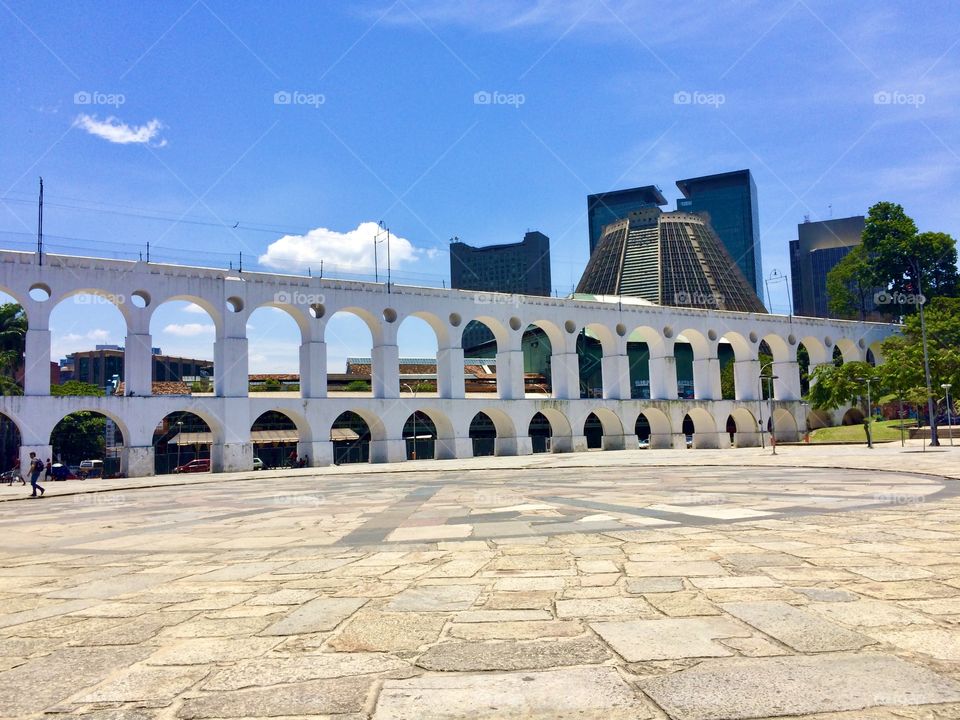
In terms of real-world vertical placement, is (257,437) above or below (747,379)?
below

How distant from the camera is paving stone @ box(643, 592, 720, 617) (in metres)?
5.20

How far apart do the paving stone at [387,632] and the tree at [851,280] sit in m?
69.8

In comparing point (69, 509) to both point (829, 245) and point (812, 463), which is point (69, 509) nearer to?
point (812, 463)

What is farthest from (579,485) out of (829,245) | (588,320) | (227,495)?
(829,245)

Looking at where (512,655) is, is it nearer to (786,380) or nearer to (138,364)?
(138,364)

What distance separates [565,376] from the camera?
47.7 meters

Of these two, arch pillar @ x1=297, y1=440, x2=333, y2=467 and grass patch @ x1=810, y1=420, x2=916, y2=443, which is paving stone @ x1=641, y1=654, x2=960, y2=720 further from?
grass patch @ x1=810, y1=420, x2=916, y2=443

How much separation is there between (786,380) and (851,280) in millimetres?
18610

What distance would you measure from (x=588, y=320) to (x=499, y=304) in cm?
710

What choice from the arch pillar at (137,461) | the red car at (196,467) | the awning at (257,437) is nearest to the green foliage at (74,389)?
the awning at (257,437)

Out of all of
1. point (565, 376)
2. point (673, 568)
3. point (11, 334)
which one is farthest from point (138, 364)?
point (673, 568)

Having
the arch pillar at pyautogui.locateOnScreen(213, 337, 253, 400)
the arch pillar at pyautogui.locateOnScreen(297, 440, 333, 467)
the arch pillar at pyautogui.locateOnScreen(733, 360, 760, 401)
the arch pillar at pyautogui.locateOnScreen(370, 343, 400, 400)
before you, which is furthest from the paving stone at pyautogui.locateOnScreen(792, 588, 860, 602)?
the arch pillar at pyautogui.locateOnScreen(733, 360, 760, 401)

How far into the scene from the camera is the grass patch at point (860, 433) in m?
46.4

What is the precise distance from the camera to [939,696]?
3547mm
